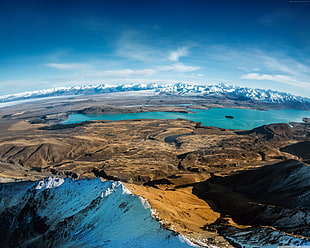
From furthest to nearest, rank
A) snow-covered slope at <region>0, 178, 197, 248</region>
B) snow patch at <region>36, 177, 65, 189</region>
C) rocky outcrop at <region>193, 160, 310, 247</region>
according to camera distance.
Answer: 1. snow patch at <region>36, 177, 65, 189</region>
2. snow-covered slope at <region>0, 178, 197, 248</region>
3. rocky outcrop at <region>193, 160, 310, 247</region>

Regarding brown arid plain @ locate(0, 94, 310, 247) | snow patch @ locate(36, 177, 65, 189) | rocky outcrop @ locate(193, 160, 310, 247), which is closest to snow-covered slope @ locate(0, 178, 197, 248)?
snow patch @ locate(36, 177, 65, 189)

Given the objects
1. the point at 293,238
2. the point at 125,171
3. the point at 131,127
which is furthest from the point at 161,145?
the point at 293,238

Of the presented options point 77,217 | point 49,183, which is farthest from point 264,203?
point 49,183

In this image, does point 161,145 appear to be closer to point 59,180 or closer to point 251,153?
point 251,153

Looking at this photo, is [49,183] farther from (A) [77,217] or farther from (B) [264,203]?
(B) [264,203]

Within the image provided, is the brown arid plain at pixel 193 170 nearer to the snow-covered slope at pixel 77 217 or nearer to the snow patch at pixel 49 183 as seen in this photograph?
the snow-covered slope at pixel 77 217

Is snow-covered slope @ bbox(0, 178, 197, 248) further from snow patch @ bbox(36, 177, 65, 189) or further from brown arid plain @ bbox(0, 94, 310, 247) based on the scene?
brown arid plain @ bbox(0, 94, 310, 247)
